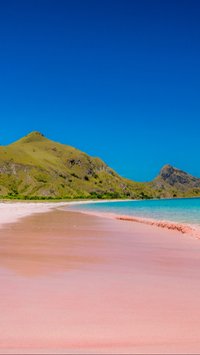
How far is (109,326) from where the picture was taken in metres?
6.40

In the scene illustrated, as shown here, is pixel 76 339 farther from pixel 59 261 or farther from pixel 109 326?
pixel 59 261

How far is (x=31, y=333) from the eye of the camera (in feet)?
19.5

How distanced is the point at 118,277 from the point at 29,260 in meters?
3.89

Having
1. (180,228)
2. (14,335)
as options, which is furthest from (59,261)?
(180,228)

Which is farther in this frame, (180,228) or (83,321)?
Result: (180,228)

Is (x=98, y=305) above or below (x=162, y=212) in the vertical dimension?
below

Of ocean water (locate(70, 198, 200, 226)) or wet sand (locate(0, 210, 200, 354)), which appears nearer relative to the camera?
wet sand (locate(0, 210, 200, 354))

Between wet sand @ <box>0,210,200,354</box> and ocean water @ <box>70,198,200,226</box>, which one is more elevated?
ocean water @ <box>70,198,200,226</box>

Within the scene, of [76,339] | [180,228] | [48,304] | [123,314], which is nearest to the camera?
[76,339]

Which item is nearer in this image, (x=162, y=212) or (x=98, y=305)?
(x=98, y=305)

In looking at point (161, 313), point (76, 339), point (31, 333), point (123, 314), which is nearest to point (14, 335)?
point (31, 333)

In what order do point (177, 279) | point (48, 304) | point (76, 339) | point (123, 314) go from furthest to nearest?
point (177, 279) → point (48, 304) → point (123, 314) → point (76, 339)

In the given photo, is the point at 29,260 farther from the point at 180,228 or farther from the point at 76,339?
the point at 180,228

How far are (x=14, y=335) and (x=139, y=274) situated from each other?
5.81 meters
